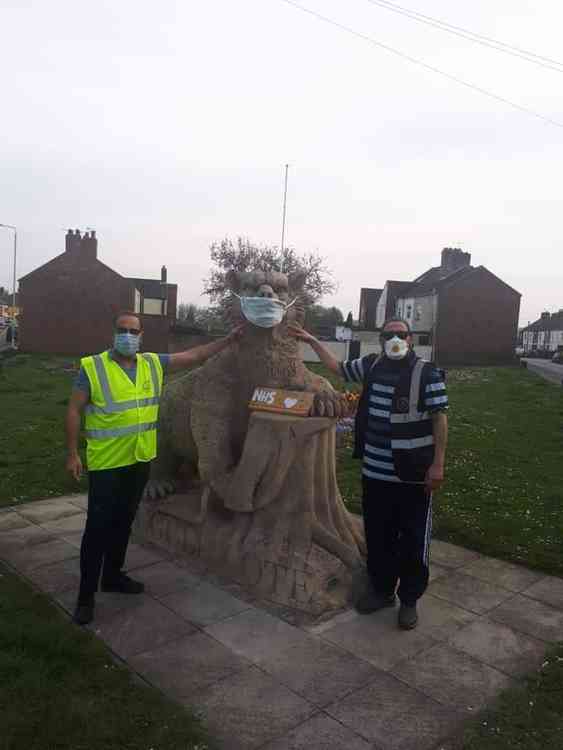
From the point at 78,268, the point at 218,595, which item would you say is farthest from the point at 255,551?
the point at 78,268

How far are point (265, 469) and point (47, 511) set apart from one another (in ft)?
9.31

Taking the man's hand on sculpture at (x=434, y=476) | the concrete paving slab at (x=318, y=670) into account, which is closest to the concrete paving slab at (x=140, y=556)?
the concrete paving slab at (x=318, y=670)

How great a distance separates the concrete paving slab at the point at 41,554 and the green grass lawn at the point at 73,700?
99 cm

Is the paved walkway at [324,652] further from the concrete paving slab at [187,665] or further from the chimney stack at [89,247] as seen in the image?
the chimney stack at [89,247]

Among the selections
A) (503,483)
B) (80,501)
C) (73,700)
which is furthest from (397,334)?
(503,483)

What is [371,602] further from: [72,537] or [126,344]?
[72,537]

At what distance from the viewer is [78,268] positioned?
32656 mm

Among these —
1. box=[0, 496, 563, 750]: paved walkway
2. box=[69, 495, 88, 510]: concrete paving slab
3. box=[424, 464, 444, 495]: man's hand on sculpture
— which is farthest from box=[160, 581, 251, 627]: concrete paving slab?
box=[69, 495, 88, 510]: concrete paving slab

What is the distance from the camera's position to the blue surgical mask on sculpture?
3.71 metres

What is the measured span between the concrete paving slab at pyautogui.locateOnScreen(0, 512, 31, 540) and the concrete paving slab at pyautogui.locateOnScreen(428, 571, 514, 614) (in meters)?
3.57

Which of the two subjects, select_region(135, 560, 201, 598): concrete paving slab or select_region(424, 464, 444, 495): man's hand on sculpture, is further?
select_region(135, 560, 201, 598): concrete paving slab

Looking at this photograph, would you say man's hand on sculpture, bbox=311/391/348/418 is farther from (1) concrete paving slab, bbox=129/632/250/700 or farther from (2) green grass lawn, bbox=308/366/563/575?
(2) green grass lawn, bbox=308/366/563/575

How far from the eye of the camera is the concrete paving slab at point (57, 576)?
4148 mm

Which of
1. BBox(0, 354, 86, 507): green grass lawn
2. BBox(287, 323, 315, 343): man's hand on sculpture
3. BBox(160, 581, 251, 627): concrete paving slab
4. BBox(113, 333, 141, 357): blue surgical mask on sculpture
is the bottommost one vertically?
BBox(0, 354, 86, 507): green grass lawn
